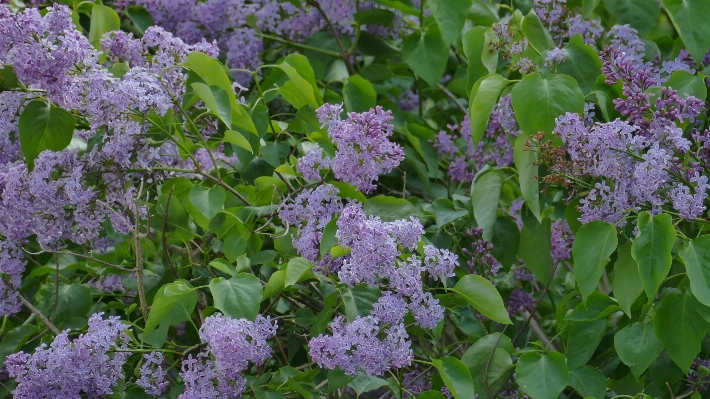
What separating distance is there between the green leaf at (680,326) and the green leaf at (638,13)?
2.24 ft

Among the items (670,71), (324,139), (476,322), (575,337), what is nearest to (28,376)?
(324,139)

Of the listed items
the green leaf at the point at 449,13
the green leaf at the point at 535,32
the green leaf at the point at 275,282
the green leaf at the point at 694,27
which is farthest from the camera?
the green leaf at the point at 449,13

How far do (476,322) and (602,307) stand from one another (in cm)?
23

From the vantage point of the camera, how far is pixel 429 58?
6.91ft

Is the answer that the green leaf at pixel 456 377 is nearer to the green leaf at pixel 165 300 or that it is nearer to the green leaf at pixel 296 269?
the green leaf at pixel 296 269

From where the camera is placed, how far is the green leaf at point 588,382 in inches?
60.4

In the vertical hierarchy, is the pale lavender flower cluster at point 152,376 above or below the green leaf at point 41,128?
below

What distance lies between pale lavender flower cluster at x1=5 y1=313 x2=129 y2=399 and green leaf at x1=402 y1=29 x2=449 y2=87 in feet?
3.01

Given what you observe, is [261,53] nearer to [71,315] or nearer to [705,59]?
[71,315]

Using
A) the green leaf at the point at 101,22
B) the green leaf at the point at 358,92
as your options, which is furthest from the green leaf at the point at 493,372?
the green leaf at the point at 101,22

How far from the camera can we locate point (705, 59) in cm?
181

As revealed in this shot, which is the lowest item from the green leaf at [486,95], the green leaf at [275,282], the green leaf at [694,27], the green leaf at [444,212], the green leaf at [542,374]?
the green leaf at [542,374]

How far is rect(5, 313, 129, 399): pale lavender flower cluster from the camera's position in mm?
1477

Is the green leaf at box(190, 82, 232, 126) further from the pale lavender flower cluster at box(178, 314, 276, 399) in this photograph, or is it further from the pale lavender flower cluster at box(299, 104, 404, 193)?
the pale lavender flower cluster at box(178, 314, 276, 399)
